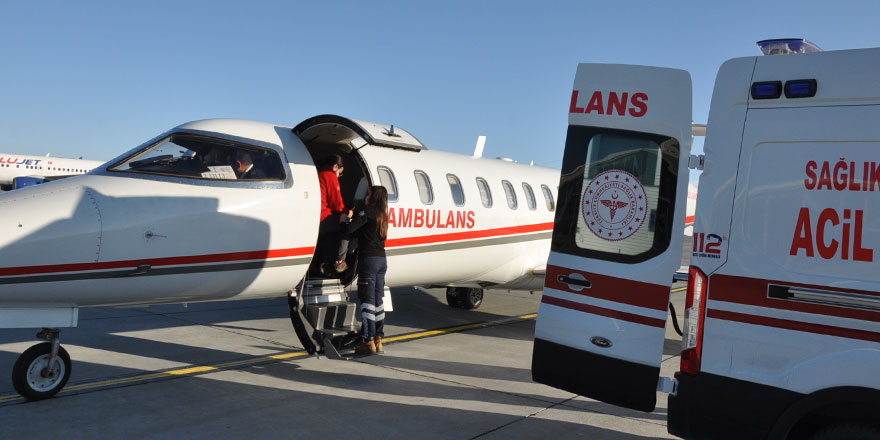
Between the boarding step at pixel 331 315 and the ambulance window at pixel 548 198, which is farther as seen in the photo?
the ambulance window at pixel 548 198

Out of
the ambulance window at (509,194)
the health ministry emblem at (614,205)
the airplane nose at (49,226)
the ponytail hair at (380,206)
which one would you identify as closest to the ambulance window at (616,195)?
the health ministry emblem at (614,205)

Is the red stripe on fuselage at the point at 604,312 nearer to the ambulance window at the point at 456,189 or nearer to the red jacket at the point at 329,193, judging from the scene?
the red jacket at the point at 329,193

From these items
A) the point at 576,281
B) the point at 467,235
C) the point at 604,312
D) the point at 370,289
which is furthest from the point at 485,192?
the point at 604,312

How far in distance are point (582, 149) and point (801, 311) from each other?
171 centimetres

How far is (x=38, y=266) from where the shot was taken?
17.9 ft

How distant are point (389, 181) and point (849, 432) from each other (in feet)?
19.4

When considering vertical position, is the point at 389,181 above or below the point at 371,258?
above

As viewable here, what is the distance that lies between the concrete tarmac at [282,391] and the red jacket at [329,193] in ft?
5.86

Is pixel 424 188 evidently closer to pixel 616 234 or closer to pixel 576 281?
pixel 576 281

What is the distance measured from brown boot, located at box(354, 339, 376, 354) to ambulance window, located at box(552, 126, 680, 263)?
3561 mm

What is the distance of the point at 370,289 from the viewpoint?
7.52 meters

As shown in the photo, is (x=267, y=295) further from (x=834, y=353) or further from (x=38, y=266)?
(x=834, y=353)

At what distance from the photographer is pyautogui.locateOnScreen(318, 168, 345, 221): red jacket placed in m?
7.76

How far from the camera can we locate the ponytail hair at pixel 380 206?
754cm
